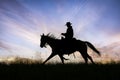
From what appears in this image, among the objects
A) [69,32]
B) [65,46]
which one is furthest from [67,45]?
[69,32]

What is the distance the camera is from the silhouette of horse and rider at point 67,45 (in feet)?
58.9

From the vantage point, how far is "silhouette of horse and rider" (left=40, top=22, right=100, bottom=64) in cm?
1796

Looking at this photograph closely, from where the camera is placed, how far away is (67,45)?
18.4m

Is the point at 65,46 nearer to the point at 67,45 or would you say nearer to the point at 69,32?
the point at 67,45

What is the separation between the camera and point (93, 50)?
1969 centimetres

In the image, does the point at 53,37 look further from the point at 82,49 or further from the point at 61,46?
the point at 82,49

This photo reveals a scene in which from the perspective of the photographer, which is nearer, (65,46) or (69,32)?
(69,32)
